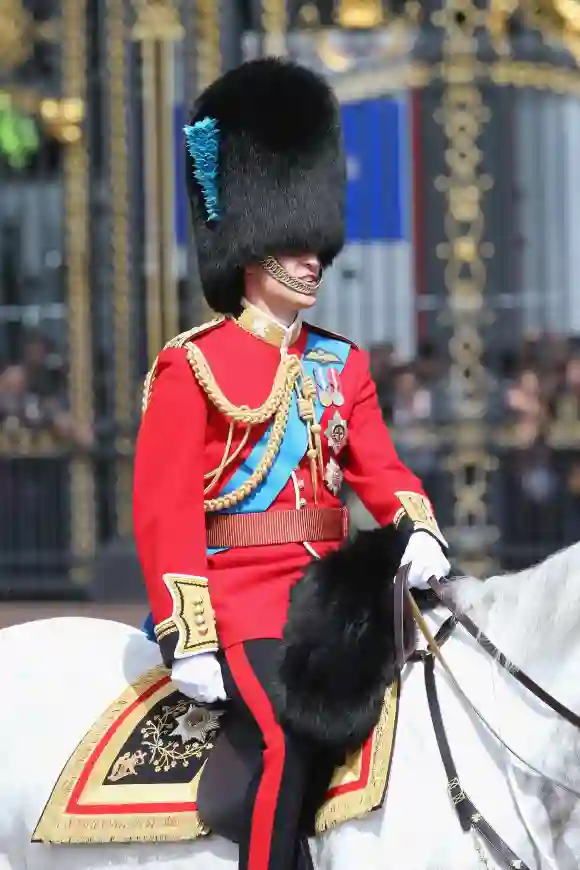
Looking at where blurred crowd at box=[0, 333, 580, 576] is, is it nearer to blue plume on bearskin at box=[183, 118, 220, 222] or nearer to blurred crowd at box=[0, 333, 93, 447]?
blurred crowd at box=[0, 333, 93, 447]

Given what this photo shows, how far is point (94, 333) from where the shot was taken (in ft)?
28.1

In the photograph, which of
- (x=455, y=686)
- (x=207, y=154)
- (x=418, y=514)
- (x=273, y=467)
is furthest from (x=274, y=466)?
(x=207, y=154)

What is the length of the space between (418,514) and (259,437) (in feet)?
1.31

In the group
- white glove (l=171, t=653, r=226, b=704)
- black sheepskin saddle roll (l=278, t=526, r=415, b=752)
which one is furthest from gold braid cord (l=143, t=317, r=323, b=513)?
white glove (l=171, t=653, r=226, b=704)

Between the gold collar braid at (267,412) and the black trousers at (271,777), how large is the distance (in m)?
0.36

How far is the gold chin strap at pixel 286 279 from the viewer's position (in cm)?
295

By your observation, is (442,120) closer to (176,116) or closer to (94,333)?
(176,116)

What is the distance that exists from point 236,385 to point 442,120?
571 centimetres

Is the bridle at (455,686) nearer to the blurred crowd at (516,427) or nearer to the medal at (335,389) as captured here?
the medal at (335,389)

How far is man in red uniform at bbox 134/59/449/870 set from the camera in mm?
2703

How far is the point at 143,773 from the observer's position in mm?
2828

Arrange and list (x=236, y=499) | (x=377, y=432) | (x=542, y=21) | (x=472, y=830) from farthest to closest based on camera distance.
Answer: (x=542, y=21) < (x=377, y=432) < (x=236, y=499) < (x=472, y=830)

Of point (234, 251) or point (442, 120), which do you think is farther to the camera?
point (442, 120)

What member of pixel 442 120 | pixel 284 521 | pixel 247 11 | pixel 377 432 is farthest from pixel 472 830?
pixel 247 11
